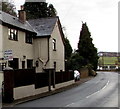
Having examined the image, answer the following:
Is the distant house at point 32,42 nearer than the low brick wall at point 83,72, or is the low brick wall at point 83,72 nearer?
the distant house at point 32,42

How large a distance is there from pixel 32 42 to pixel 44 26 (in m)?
3.65

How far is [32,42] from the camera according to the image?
3362 centimetres

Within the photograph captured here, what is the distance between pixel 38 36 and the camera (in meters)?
34.0

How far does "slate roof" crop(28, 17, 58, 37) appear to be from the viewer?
34.5 m

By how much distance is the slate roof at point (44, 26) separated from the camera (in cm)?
3445

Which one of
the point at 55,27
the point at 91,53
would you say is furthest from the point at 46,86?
the point at 91,53

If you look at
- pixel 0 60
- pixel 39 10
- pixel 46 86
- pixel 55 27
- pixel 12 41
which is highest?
pixel 39 10

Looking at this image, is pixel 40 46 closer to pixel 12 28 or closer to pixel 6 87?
pixel 12 28

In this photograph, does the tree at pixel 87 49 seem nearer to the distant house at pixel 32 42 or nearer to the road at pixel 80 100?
the distant house at pixel 32 42

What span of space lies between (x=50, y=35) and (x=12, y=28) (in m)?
6.67

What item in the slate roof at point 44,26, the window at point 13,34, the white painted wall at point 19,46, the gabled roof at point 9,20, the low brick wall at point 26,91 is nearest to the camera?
the low brick wall at point 26,91

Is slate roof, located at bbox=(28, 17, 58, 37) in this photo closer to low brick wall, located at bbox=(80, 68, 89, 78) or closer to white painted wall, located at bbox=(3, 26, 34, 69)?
white painted wall, located at bbox=(3, 26, 34, 69)

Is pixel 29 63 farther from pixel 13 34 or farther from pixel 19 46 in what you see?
pixel 13 34

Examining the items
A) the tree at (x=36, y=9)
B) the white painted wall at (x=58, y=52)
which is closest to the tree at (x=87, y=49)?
the tree at (x=36, y=9)
